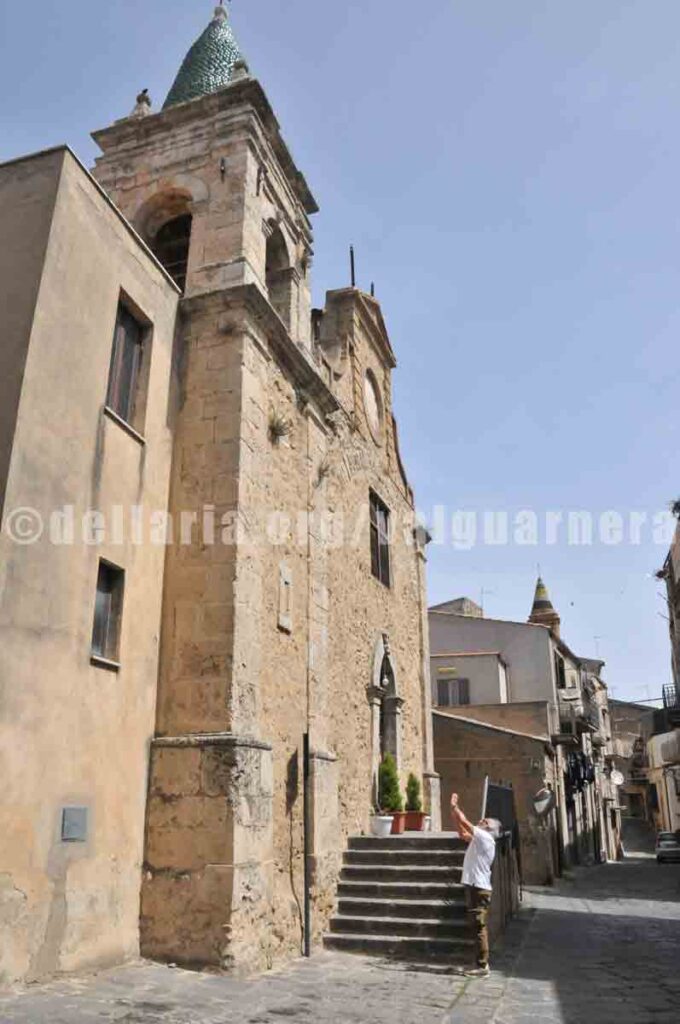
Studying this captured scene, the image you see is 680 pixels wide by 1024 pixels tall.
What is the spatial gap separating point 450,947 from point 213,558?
15.9ft

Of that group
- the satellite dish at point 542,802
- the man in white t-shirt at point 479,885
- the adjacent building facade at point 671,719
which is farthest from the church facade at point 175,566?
the adjacent building facade at point 671,719

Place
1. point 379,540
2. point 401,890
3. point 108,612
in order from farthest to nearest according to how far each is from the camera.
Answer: point 379,540
point 401,890
point 108,612

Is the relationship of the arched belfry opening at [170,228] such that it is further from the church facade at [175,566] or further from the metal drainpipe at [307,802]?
the metal drainpipe at [307,802]

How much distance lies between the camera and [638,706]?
191 feet

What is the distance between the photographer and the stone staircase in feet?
28.9

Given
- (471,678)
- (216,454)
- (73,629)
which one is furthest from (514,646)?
(73,629)

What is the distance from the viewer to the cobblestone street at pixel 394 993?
18.7 ft

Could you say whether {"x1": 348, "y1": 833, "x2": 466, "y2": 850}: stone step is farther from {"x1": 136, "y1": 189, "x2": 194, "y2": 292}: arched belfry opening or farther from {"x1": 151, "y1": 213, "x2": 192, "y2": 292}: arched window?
{"x1": 151, "y1": 213, "x2": 192, "y2": 292}: arched window

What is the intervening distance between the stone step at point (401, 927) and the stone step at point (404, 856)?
1.06 metres

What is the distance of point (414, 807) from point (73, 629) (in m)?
8.47

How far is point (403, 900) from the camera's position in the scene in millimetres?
9602

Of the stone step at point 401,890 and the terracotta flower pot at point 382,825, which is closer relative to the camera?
the stone step at point 401,890

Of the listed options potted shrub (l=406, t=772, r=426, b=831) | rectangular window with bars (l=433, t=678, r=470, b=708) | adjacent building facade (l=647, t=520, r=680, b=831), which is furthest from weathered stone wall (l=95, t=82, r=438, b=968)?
adjacent building facade (l=647, t=520, r=680, b=831)

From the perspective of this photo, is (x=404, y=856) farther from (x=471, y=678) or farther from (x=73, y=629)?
(x=471, y=678)
